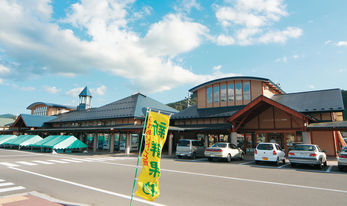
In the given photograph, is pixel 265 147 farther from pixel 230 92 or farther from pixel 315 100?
pixel 230 92

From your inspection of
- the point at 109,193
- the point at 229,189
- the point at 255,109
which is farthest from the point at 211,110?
the point at 109,193

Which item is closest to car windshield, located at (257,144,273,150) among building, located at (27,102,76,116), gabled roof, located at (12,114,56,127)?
gabled roof, located at (12,114,56,127)

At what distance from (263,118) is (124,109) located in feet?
66.1

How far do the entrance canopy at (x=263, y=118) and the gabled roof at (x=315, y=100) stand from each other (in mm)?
1369

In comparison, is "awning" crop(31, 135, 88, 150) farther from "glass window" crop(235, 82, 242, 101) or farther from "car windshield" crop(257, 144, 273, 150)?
"car windshield" crop(257, 144, 273, 150)

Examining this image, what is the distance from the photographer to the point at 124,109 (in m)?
31.2

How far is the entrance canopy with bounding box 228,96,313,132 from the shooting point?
18656 millimetres

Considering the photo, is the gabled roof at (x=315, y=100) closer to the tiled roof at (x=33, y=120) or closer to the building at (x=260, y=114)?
the building at (x=260, y=114)

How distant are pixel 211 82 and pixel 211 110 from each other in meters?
3.83

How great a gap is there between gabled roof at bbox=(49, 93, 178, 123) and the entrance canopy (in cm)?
1466

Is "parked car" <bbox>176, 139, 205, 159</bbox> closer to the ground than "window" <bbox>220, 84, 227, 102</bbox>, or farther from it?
closer to the ground

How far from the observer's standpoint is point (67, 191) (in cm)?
699

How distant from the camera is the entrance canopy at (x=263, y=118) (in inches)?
734

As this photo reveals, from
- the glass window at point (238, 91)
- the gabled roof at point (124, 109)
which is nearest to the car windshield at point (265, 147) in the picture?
the glass window at point (238, 91)
